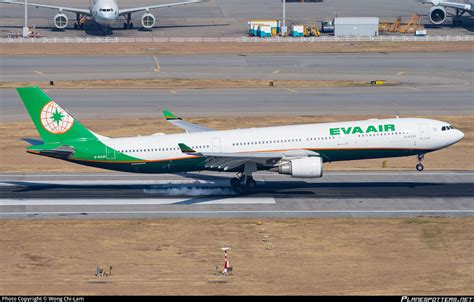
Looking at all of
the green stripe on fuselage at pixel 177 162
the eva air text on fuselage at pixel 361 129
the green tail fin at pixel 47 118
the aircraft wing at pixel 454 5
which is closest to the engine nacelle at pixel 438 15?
the aircraft wing at pixel 454 5

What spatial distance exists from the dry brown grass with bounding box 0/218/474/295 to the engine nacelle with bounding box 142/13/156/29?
11414 cm

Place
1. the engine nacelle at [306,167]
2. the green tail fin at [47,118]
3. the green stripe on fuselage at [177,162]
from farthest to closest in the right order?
the green stripe on fuselage at [177,162], the green tail fin at [47,118], the engine nacelle at [306,167]

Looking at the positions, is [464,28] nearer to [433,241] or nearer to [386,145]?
[386,145]

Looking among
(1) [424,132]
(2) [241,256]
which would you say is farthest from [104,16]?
(2) [241,256]

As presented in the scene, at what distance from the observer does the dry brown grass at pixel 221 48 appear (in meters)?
150

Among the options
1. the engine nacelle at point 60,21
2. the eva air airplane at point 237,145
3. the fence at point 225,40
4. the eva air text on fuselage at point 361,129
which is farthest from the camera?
the engine nacelle at point 60,21

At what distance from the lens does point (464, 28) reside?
176875 mm

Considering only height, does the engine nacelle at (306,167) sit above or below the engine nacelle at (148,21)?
below

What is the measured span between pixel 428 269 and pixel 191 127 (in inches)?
1054

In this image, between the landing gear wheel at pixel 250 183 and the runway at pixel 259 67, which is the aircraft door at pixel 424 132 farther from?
the runway at pixel 259 67

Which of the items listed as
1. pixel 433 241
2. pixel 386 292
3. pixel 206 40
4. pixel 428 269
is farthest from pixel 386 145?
pixel 206 40

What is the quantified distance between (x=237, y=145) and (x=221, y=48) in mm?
86380

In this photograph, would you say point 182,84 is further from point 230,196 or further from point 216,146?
point 216,146

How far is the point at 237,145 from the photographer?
6850cm
